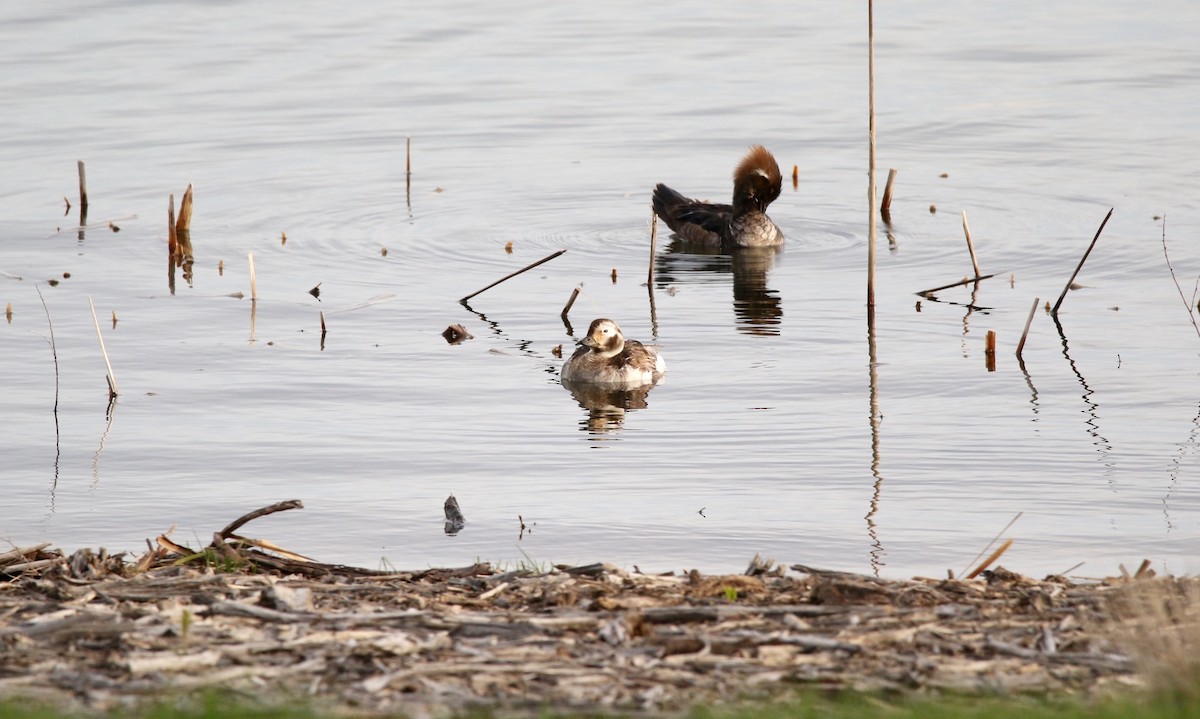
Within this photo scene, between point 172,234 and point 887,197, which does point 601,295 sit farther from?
point 887,197

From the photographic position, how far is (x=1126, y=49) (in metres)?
33.9

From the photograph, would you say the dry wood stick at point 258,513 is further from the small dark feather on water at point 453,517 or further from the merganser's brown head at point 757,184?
the merganser's brown head at point 757,184

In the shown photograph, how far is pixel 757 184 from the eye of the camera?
22.0 metres

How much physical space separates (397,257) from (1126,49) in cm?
1960

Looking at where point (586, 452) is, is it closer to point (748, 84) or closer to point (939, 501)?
point (939, 501)

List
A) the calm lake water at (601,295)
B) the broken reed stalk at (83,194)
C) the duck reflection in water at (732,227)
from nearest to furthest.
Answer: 1. the calm lake water at (601,295)
2. the duck reflection in water at (732,227)
3. the broken reed stalk at (83,194)

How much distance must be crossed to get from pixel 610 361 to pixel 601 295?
3.46 metres

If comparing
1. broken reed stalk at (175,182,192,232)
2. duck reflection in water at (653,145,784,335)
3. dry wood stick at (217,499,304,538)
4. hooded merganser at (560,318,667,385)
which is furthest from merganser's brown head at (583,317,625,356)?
broken reed stalk at (175,182,192,232)

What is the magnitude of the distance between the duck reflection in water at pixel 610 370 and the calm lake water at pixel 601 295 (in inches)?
8.8

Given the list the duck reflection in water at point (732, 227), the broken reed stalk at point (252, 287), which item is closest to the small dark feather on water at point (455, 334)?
the broken reed stalk at point (252, 287)

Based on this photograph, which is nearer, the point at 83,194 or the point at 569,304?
the point at 569,304

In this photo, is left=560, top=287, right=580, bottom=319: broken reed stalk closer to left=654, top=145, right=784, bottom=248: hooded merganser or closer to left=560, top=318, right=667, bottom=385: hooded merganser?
left=560, top=318, right=667, bottom=385: hooded merganser

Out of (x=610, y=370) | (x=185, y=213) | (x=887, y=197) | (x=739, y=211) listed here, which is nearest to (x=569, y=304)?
(x=610, y=370)

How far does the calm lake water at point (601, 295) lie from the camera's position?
1112 cm
